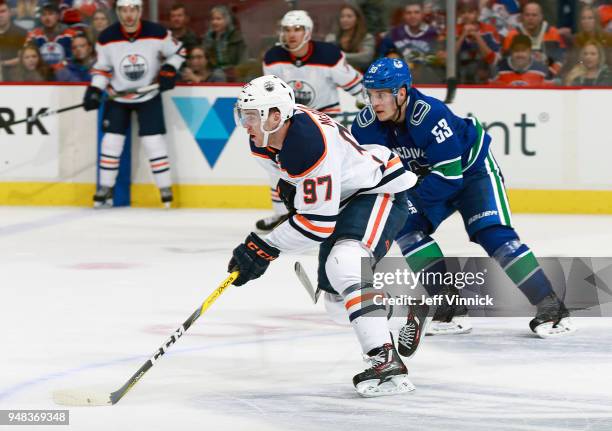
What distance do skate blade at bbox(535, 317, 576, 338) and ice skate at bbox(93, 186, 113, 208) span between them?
445 cm

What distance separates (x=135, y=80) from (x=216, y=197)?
930 millimetres

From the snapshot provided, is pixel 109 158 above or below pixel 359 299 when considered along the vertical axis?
below

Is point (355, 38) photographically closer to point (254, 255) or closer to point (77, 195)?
point (77, 195)

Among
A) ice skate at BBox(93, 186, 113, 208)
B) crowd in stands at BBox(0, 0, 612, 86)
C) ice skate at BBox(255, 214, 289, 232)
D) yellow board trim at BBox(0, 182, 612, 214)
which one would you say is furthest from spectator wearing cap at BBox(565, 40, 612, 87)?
ice skate at BBox(93, 186, 113, 208)

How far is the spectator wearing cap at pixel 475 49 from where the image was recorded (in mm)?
8523

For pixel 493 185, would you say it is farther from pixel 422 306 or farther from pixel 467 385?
pixel 467 385

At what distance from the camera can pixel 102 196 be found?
8.69 meters

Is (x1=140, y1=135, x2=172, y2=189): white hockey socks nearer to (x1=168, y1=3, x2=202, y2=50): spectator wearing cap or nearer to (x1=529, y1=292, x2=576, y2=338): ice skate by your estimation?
(x1=168, y1=3, x2=202, y2=50): spectator wearing cap

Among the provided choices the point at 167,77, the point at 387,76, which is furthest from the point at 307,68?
the point at 387,76

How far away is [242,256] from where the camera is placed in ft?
12.9

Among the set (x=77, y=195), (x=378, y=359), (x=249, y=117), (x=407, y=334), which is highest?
(x=249, y=117)

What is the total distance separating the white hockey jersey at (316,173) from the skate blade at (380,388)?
450mm

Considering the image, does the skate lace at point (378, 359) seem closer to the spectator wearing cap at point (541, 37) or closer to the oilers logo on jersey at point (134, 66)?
the spectator wearing cap at point (541, 37)

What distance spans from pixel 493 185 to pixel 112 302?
5.64ft
